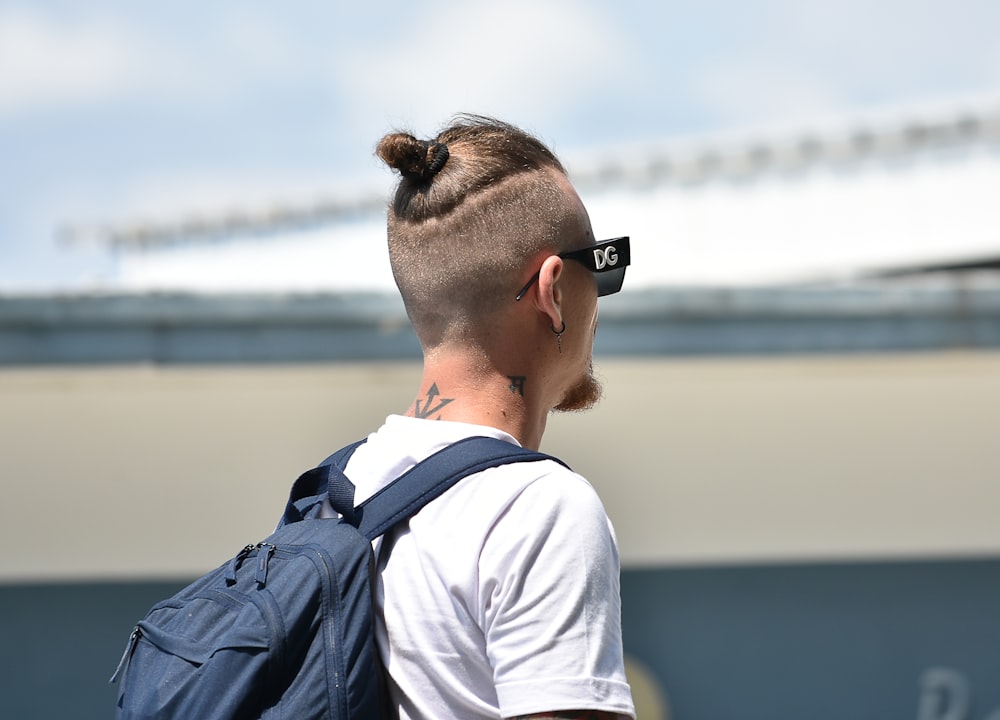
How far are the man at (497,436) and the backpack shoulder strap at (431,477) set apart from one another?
1 cm

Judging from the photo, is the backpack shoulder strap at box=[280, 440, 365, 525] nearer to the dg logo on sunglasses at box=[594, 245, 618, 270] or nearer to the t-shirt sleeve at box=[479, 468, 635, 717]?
the t-shirt sleeve at box=[479, 468, 635, 717]

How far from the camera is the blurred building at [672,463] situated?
4.62m

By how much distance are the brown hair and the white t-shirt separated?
27 cm

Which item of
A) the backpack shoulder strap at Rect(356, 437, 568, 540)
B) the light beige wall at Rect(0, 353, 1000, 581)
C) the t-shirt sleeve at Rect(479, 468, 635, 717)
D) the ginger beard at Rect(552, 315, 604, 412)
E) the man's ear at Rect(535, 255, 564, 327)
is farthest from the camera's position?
the light beige wall at Rect(0, 353, 1000, 581)

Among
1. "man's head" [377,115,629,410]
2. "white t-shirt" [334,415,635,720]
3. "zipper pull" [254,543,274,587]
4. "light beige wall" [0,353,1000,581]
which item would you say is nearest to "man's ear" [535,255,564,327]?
"man's head" [377,115,629,410]

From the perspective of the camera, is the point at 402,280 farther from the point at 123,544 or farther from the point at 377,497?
the point at 123,544

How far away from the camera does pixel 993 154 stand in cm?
1192

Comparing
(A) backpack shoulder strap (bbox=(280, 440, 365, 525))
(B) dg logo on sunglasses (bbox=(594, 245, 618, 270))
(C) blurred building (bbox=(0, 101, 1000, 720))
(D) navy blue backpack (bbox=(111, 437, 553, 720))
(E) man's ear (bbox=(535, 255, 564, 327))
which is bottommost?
(C) blurred building (bbox=(0, 101, 1000, 720))

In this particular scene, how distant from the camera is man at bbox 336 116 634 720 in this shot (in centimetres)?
119

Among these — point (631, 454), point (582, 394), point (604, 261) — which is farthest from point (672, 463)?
point (604, 261)

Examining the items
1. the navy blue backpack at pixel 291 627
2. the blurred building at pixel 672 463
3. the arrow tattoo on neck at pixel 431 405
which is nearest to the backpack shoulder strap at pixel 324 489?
the navy blue backpack at pixel 291 627

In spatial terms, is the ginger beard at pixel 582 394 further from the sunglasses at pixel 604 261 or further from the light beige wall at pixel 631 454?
the light beige wall at pixel 631 454

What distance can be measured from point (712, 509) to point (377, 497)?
3.70 m

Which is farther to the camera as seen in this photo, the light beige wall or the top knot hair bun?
the light beige wall
